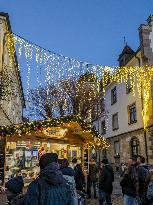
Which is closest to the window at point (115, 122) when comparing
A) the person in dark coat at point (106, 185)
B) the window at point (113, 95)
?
the window at point (113, 95)

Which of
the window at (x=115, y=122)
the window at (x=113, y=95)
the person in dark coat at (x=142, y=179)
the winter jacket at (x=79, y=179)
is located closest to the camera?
the person in dark coat at (x=142, y=179)

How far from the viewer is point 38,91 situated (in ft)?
131

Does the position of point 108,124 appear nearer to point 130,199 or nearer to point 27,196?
point 130,199

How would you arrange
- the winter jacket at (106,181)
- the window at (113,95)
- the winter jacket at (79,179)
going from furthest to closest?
the window at (113,95)
the winter jacket at (79,179)
the winter jacket at (106,181)

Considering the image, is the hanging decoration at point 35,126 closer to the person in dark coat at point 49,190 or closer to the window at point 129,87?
the person in dark coat at point 49,190

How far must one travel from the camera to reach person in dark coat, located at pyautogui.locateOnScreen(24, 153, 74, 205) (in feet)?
11.7

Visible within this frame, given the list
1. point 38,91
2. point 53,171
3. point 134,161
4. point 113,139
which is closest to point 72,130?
point 134,161

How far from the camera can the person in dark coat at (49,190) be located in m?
3.56

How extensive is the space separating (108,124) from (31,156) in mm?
24456

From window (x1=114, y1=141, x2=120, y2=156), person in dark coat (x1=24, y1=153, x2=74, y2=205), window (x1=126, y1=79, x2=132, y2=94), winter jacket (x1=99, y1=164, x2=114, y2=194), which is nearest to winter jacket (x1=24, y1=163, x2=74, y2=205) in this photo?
person in dark coat (x1=24, y1=153, x2=74, y2=205)

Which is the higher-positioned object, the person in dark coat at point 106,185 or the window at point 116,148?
the window at point 116,148

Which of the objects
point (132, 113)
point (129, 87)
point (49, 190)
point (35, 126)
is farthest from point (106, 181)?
point (129, 87)

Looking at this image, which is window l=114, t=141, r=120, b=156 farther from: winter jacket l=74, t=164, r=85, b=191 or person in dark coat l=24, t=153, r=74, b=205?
person in dark coat l=24, t=153, r=74, b=205

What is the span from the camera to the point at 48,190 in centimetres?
360
